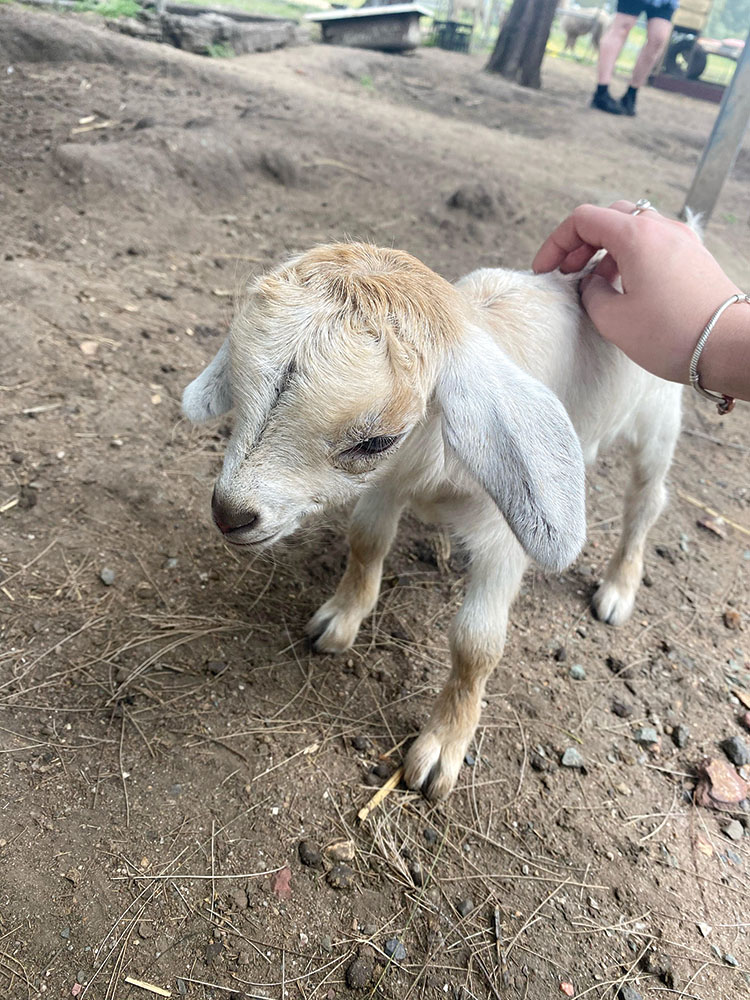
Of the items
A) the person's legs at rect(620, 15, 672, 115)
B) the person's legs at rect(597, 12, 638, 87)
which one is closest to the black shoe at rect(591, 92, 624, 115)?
the person's legs at rect(620, 15, 672, 115)

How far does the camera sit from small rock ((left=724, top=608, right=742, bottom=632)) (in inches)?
125

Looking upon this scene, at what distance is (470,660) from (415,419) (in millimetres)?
902

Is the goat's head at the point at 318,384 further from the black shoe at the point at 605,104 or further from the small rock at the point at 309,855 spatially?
the black shoe at the point at 605,104

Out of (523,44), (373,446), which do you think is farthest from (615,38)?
(373,446)

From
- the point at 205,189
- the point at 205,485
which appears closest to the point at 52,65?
the point at 205,189

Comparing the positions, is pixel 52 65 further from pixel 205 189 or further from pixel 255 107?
pixel 205 189

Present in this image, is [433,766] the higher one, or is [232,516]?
[232,516]

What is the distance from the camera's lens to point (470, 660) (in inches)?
88.5

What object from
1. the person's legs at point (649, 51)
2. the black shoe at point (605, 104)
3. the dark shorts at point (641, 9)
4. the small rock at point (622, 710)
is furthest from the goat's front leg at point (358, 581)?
the black shoe at point (605, 104)

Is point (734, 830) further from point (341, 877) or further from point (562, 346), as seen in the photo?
point (562, 346)

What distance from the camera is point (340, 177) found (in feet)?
20.9

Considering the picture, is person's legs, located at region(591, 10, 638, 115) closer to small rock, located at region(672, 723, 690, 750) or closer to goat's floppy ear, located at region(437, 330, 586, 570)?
small rock, located at region(672, 723, 690, 750)

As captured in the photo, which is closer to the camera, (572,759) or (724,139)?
(572,759)

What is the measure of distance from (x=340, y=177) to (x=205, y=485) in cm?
437
